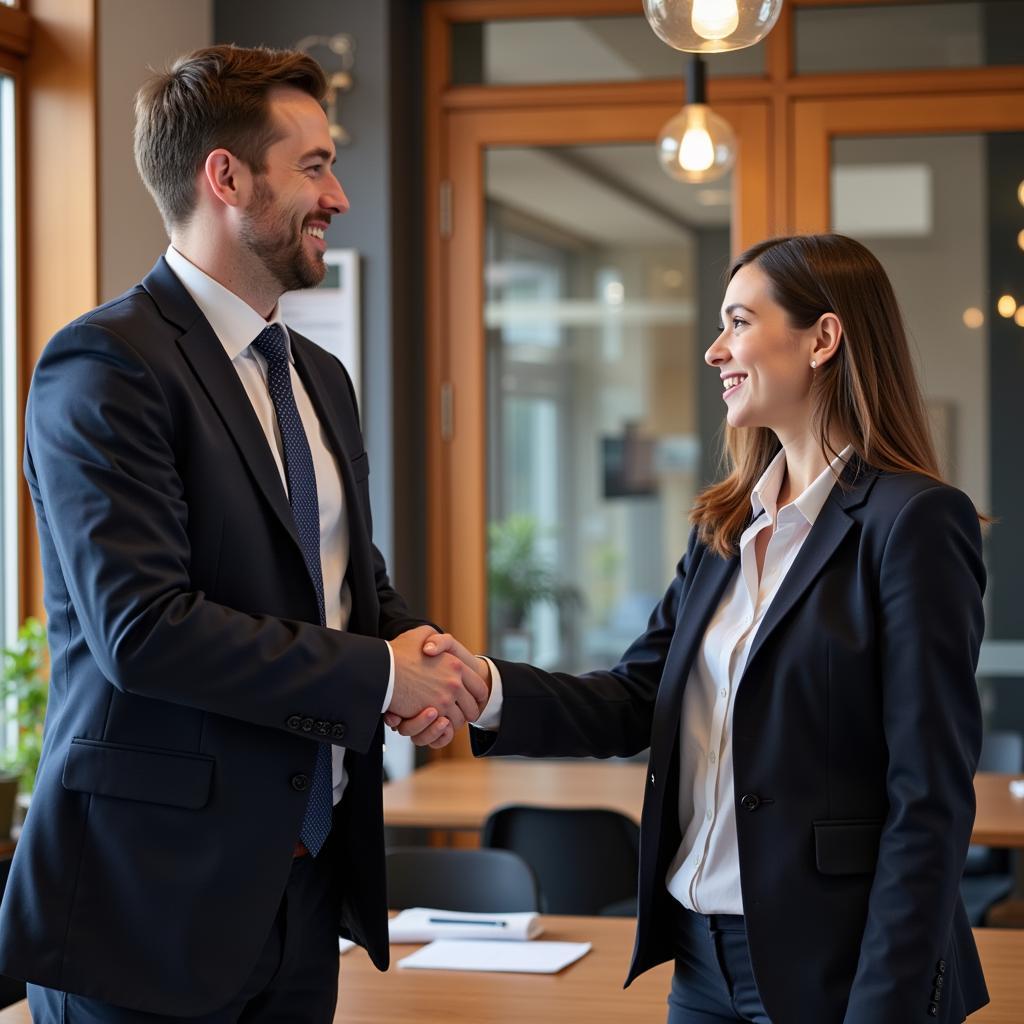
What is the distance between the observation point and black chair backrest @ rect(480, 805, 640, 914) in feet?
11.8

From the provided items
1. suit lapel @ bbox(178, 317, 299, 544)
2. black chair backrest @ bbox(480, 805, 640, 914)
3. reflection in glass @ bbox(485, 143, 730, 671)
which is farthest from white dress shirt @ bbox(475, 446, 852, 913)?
reflection in glass @ bbox(485, 143, 730, 671)

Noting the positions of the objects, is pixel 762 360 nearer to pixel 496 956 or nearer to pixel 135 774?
pixel 135 774

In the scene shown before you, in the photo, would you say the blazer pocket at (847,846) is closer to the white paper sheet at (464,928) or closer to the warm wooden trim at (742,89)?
the white paper sheet at (464,928)

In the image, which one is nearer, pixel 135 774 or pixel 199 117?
pixel 135 774

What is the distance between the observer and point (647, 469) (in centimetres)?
556

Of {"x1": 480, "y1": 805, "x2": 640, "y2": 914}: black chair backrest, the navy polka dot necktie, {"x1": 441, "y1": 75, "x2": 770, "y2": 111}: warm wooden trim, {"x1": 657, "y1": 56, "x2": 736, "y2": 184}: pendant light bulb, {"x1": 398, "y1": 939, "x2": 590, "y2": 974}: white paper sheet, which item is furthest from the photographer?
{"x1": 441, "y1": 75, "x2": 770, "y2": 111}: warm wooden trim

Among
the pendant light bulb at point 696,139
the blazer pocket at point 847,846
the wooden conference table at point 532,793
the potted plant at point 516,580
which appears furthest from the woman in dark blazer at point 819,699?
the potted plant at point 516,580

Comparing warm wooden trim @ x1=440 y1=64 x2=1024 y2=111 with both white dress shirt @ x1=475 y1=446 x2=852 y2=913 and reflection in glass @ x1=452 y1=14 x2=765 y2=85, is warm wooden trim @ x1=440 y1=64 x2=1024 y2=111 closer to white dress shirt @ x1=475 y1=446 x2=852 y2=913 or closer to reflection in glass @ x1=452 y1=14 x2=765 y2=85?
reflection in glass @ x1=452 y1=14 x2=765 y2=85

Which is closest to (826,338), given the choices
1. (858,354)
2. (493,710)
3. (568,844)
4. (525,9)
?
(858,354)

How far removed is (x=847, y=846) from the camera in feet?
5.95

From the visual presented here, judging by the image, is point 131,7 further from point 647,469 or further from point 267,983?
point 267,983

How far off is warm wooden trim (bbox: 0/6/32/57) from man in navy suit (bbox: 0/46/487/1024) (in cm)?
254

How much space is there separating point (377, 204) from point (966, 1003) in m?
3.92

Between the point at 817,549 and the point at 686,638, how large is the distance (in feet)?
0.85
